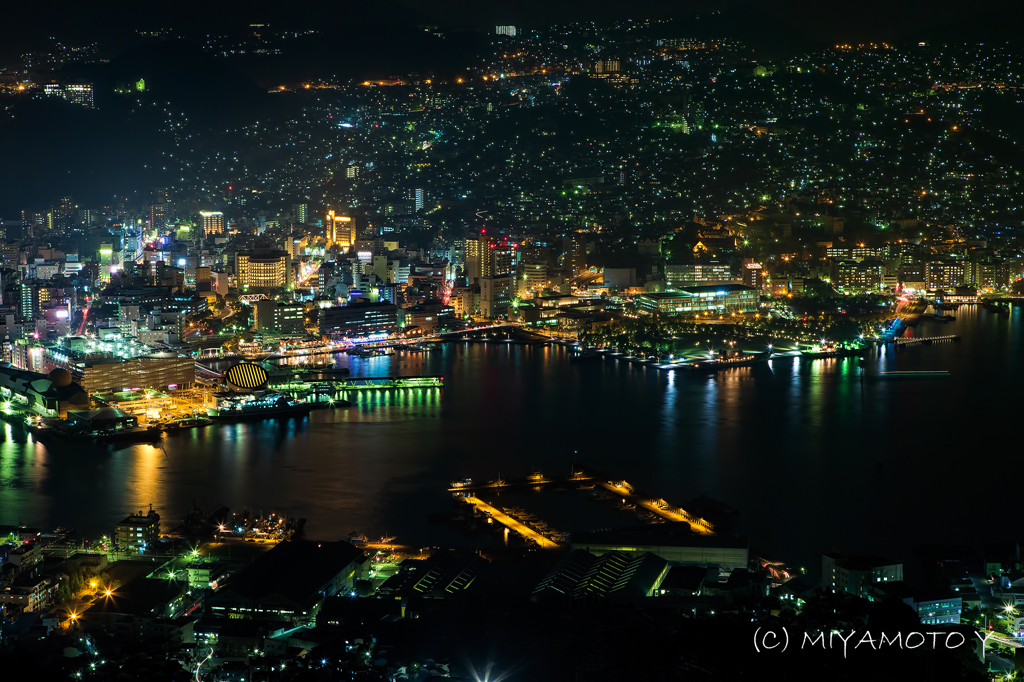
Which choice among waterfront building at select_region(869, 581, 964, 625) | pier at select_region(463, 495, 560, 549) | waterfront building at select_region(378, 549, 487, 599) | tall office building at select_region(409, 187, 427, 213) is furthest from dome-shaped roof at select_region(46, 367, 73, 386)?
tall office building at select_region(409, 187, 427, 213)

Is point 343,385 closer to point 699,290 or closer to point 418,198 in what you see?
point 699,290

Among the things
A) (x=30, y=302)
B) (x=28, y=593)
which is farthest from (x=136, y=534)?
(x=30, y=302)

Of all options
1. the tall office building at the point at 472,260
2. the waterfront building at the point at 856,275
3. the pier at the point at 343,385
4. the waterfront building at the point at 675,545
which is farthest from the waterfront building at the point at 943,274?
the waterfront building at the point at 675,545

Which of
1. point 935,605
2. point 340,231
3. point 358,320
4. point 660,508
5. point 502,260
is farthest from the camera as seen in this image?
point 340,231

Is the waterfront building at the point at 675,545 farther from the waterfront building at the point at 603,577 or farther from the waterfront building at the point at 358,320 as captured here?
the waterfront building at the point at 358,320

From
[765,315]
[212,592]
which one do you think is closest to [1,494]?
[212,592]

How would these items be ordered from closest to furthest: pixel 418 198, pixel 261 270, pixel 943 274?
pixel 261 270 → pixel 943 274 → pixel 418 198
